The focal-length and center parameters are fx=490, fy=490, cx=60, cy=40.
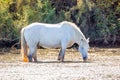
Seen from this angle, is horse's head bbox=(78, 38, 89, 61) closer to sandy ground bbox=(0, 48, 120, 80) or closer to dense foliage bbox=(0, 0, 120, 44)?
sandy ground bbox=(0, 48, 120, 80)

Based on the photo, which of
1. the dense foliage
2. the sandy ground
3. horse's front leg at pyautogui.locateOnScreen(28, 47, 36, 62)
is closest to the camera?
the sandy ground

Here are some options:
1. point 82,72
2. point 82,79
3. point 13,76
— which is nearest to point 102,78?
point 82,79

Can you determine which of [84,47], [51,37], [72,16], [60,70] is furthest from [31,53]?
[72,16]

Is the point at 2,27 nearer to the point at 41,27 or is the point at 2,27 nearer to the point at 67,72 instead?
the point at 41,27

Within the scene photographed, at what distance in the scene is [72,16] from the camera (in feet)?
90.3

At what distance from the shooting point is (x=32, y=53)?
1777 cm

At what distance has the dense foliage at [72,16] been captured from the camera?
26000 millimetres

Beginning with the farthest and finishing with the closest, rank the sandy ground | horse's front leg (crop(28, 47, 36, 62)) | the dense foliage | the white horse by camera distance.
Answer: the dense foliage → the white horse → horse's front leg (crop(28, 47, 36, 62)) → the sandy ground

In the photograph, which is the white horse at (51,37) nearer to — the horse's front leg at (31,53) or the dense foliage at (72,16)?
the horse's front leg at (31,53)

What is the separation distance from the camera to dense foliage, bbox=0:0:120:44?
85.3ft

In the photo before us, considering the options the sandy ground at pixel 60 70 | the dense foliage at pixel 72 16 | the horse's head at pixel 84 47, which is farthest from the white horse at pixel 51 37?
the dense foliage at pixel 72 16

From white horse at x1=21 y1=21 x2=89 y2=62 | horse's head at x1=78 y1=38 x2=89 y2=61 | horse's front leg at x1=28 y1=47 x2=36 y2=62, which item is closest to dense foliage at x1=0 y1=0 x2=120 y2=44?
white horse at x1=21 y1=21 x2=89 y2=62

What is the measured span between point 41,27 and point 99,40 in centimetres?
892

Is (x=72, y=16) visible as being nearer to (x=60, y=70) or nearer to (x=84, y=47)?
(x=84, y=47)
